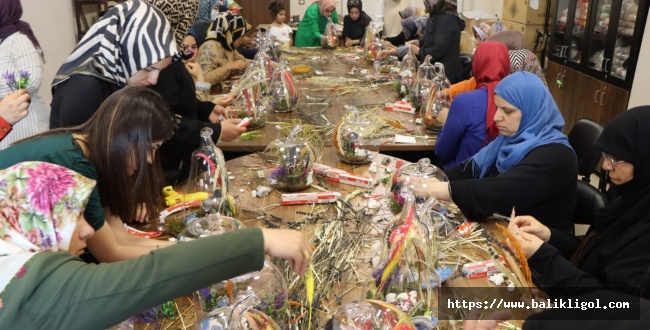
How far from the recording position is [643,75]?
382 centimetres

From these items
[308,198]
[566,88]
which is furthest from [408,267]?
[566,88]

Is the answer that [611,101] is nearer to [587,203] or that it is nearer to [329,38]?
[587,203]

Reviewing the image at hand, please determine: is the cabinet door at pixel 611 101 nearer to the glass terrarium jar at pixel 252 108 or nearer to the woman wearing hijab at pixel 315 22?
the glass terrarium jar at pixel 252 108

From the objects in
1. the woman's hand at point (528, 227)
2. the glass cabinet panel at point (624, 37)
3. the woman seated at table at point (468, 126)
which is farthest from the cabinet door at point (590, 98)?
the woman's hand at point (528, 227)

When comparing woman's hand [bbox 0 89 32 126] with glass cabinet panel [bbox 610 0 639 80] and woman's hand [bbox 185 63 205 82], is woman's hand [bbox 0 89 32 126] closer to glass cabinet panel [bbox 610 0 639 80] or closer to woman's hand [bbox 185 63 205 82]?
woman's hand [bbox 185 63 205 82]

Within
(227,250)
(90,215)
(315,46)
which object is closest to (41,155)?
(90,215)

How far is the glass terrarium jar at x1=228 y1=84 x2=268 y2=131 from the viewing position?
9.68 feet

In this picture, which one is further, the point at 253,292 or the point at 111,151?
the point at 111,151

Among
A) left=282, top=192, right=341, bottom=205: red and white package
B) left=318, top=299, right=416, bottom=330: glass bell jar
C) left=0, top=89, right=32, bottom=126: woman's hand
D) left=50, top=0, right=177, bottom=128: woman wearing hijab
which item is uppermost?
left=50, top=0, right=177, bottom=128: woman wearing hijab

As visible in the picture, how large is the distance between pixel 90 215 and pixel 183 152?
1105mm

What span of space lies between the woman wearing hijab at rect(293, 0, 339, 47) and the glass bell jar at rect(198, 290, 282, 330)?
5274 millimetres

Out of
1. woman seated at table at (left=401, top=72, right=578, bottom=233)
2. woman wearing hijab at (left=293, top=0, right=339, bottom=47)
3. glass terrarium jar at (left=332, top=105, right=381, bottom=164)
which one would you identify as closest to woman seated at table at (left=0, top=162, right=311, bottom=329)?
woman seated at table at (left=401, top=72, right=578, bottom=233)

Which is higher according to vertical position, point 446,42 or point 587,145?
point 446,42

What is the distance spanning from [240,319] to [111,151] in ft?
2.22
